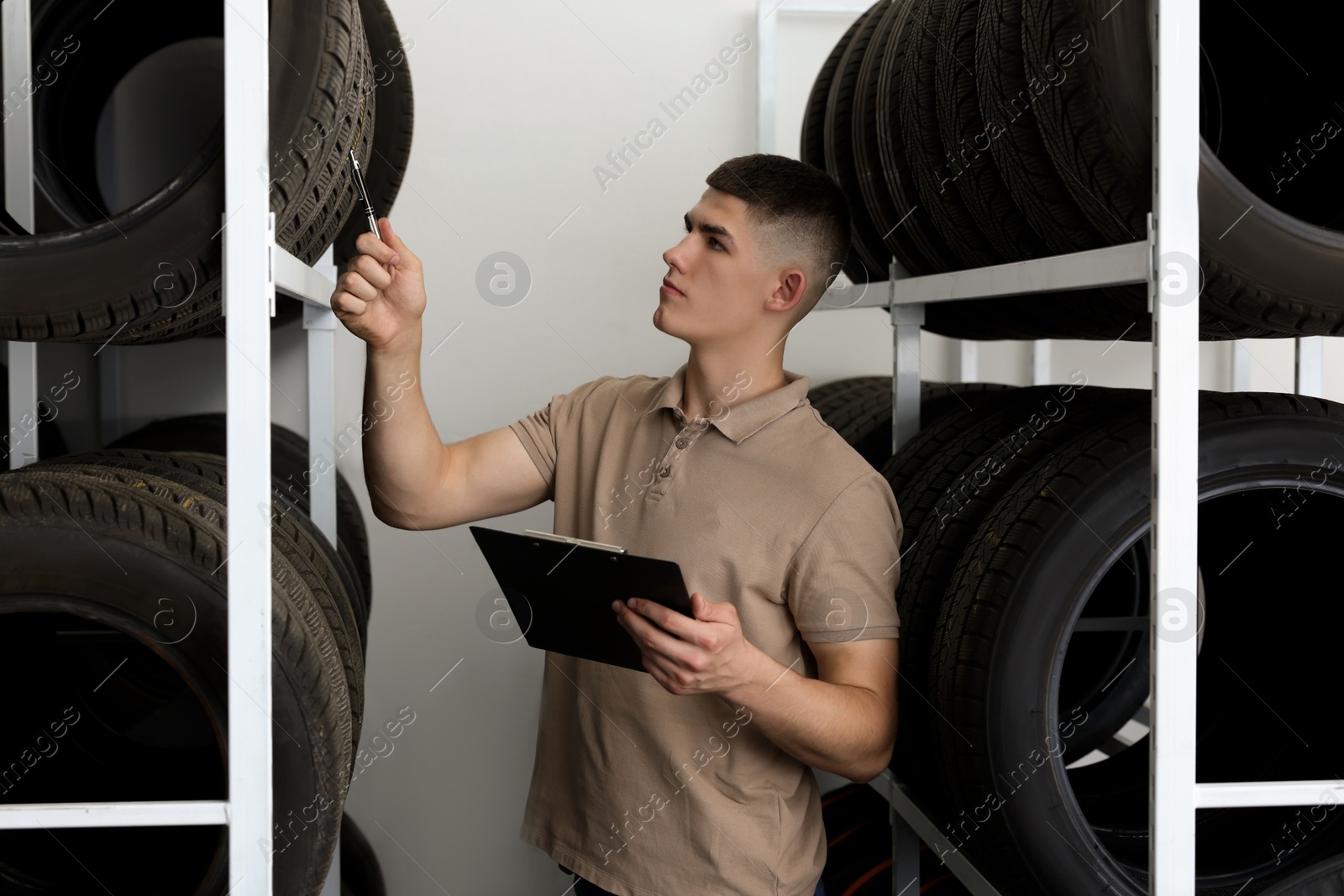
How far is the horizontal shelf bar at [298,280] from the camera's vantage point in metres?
1.08

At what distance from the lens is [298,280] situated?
1213mm

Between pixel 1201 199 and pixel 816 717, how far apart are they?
67cm

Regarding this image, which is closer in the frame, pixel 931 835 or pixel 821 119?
pixel 931 835

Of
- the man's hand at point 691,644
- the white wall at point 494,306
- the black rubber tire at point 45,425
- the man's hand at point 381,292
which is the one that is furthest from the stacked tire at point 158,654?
the white wall at point 494,306

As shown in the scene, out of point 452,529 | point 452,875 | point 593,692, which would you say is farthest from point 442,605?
point 593,692

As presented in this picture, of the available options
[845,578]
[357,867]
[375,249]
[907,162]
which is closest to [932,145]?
[907,162]

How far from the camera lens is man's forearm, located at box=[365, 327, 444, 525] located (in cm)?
126

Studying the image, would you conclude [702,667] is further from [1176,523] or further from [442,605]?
[442,605]

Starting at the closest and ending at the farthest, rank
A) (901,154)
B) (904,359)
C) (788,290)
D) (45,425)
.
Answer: (788,290) → (901,154) → (904,359) → (45,425)

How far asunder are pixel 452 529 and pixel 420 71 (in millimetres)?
1001

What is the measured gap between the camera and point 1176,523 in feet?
3.41

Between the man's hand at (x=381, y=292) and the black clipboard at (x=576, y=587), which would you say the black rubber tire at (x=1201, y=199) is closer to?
the black clipboard at (x=576, y=587)

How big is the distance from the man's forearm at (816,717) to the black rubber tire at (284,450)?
93cm

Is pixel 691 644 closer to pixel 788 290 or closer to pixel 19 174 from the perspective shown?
Answer: pixel 788 290
